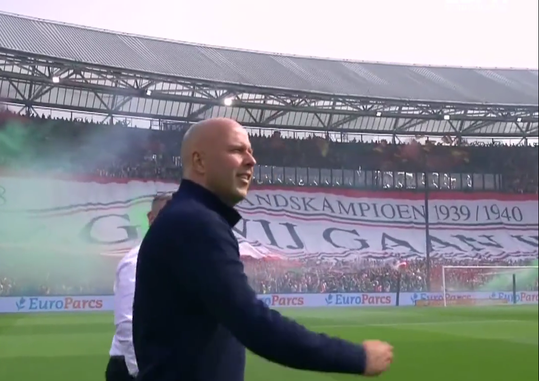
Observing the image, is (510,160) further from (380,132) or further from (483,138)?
(380,132)

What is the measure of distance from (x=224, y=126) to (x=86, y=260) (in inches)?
197

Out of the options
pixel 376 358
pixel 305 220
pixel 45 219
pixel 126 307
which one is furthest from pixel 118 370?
pixel 305 220

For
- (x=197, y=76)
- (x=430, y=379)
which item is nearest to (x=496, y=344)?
(x=430, y=379)

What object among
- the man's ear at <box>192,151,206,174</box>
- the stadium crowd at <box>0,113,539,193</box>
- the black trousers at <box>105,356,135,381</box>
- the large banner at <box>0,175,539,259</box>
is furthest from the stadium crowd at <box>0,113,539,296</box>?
the man's ear at <box>192,151,206,174</box>

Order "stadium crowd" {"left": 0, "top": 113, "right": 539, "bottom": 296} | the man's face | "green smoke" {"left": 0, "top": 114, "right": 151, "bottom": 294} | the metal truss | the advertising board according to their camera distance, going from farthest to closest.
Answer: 1. the advertising board
2. "green smoke" {"left": 0, "top": 114, "right": 151, "bottom": 294}
3. the metal truss
4. "stadium crowd" {"left": 0, "top": 113, "right": 539, "bottom": 296}
5. the man's face

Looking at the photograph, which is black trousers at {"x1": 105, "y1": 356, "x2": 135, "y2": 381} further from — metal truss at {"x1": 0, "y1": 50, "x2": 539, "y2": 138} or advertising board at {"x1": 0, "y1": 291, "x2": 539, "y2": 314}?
advertising board at {"x1": 0, "y1": 291, "x2": 539, "y2": 314}

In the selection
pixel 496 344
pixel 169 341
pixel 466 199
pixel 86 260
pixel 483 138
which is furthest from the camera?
pixel 86 260

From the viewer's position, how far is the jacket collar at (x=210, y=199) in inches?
35.7

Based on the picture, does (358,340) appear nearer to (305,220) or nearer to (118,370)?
(305,220)

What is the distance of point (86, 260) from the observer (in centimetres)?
566

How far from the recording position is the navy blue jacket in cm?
81

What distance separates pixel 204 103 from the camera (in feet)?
10.7

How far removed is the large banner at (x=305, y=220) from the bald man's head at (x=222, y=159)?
2.14 m

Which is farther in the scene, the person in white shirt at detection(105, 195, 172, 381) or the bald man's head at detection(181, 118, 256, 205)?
the person in white shirt at detection(105, 195, 172, 381)
